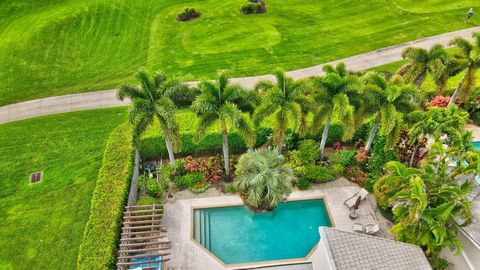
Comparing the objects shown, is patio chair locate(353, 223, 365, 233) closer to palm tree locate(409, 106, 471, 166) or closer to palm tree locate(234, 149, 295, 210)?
palm tree locate(234, 149, 295, 210)

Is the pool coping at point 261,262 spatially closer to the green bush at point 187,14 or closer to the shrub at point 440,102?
the shrub at point 440,102

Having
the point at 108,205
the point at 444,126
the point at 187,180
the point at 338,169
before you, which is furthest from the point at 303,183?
the point at 108,205

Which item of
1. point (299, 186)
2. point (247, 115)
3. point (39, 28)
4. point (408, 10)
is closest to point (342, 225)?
point (299, 186)

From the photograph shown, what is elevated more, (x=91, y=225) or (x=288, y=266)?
(x=91, y=225)

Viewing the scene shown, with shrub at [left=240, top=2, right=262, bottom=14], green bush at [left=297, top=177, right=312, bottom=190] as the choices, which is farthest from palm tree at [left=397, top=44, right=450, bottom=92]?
shrub at [left=240, top=2, right=262, bottom=14]

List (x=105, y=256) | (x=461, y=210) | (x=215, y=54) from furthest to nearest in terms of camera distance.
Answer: (x=215, y=54)
(x=105, y=256)
(x=461, y=210)

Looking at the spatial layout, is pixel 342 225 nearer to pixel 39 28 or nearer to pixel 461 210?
pixel 461 210
